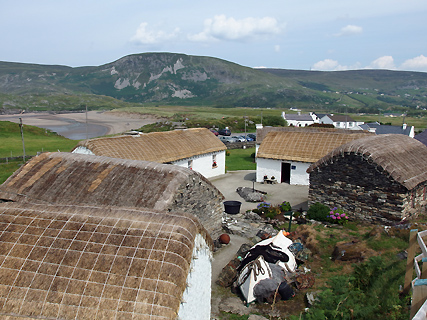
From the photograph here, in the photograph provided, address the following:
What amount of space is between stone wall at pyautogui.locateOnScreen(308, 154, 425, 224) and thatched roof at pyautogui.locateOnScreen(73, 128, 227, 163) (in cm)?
1224

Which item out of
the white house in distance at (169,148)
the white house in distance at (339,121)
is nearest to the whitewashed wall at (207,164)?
the white house in distance at (169,148)

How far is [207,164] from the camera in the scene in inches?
1296

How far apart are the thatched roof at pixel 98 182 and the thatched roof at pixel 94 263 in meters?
4.73

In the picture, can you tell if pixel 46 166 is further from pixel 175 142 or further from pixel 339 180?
pixel 339 180

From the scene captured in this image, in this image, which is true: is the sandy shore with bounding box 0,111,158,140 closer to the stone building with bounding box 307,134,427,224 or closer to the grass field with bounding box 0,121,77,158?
the grass field with bounding box 0,121,77,158

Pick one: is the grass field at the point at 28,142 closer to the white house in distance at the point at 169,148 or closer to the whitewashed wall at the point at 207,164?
the white house in distance at the point at 169,148

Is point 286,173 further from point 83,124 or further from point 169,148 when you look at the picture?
point 83,124

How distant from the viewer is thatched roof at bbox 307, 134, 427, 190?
724 inches

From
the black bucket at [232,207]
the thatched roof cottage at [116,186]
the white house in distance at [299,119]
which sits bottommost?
the black bucket at [232,207]

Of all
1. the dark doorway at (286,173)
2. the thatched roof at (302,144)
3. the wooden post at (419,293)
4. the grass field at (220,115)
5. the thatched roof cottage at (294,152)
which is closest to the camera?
the wooden post at (419,293)

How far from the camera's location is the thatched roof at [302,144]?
2867 centimetres

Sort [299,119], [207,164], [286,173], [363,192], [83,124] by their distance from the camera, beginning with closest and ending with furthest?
[363,192], [286,173], [207,164], [83,124], [299,119]

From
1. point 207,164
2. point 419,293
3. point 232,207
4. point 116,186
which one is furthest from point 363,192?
point 207,164

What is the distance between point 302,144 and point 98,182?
19507 millimetres
